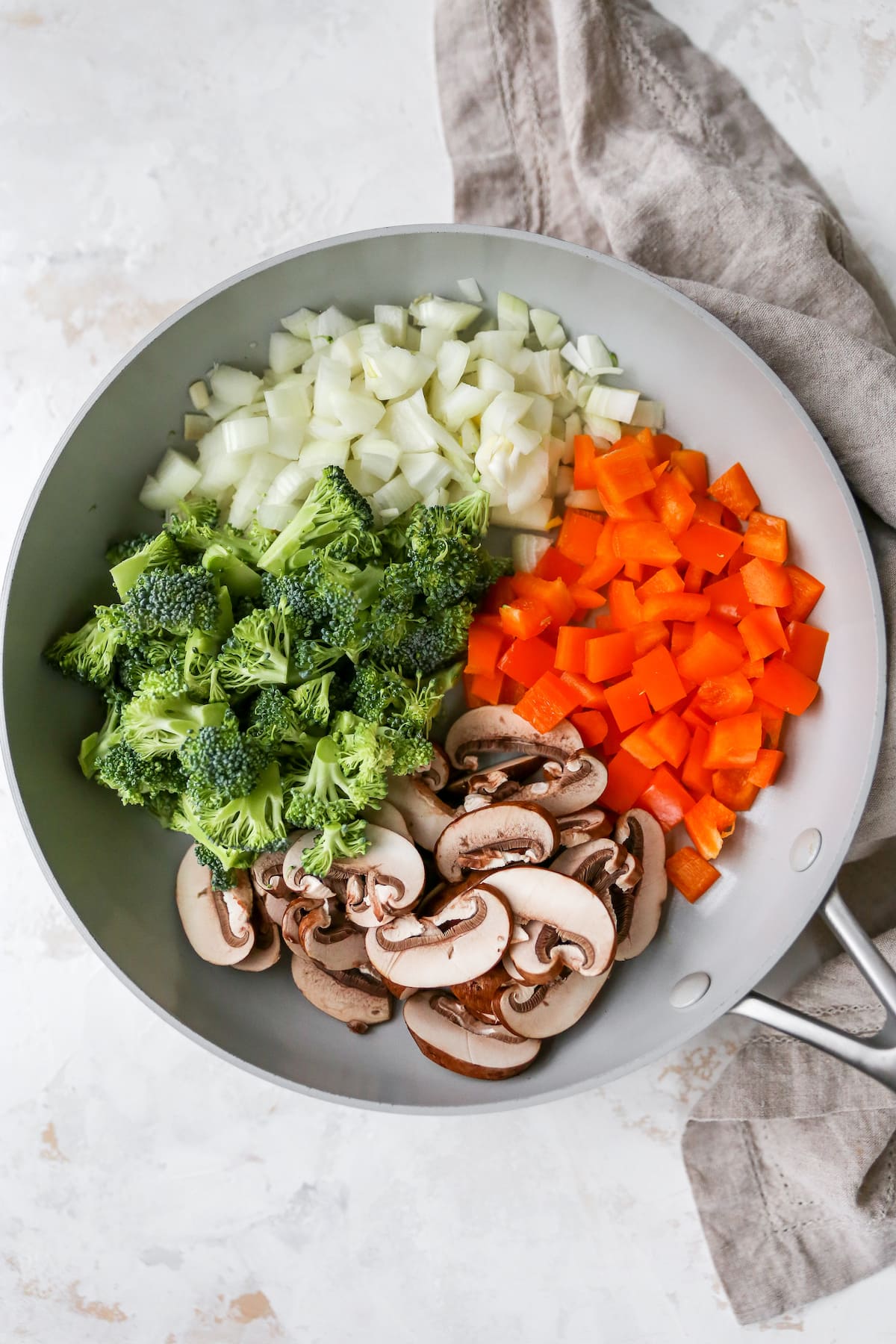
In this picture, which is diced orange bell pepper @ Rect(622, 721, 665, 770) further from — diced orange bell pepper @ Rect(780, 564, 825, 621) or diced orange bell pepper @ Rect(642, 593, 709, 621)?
diced orange bell pepper @ Rect(780, 564, 825, 621)

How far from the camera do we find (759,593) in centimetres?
228


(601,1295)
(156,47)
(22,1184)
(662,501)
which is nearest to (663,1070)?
(601,1295)

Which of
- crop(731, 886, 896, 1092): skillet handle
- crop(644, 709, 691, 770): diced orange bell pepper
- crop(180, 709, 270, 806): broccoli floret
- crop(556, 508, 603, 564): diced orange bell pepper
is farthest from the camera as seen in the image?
crop(556, 508, 603, 564): diced orange bell pepper

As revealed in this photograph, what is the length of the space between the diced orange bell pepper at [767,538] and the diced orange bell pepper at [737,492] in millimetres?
28

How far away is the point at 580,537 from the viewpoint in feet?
7.85

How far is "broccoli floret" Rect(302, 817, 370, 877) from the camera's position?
2.13 m

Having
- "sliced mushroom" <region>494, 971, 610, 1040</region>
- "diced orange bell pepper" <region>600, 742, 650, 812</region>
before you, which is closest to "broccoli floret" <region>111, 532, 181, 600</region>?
"diced orange bell pepper" <region>600, 742, 650, 812</region>

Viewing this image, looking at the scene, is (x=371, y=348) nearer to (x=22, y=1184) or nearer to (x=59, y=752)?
(x=59, y=752)

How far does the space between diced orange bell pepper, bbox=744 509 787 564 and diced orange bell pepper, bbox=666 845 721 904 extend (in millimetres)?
757

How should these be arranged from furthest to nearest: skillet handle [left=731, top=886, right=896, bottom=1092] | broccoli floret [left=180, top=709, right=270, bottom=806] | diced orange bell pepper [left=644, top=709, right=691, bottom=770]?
1. diced orange bell pepper [left=644, top=709, right=691, bottom=770]
2. broccoli floret [left=180, top=709, right=270, bottom=806]
3. skillet handle [left=731, top=886, right=896, bottom=1092]

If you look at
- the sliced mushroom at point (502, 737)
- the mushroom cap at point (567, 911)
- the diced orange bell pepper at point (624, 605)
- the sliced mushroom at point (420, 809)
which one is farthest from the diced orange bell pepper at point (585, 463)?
the mushroom cap at point (567, 911)

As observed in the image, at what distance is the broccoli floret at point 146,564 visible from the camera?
2.19 metres

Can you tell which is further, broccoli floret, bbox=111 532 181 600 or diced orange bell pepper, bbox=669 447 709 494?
diced orange bell pepper, bbox=669 447 709 494

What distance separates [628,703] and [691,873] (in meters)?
0.46
